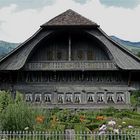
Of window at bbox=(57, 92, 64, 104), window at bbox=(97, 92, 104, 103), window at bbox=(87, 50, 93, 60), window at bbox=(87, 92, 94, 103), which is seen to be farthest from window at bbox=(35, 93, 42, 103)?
window at bbox=(87, 50, 93, 60)

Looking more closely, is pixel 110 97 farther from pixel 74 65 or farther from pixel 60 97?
pixel 60 97

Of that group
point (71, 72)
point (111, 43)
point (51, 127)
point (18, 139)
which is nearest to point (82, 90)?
point (71, 72)

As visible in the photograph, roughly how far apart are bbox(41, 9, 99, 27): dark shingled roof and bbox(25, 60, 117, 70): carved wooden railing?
3.18 m

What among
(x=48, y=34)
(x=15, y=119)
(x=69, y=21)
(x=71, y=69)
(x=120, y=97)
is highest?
(x=69, y=21)

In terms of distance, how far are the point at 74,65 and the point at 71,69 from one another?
0.46 metres

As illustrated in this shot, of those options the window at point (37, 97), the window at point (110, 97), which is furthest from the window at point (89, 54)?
the window at point (37, 97)

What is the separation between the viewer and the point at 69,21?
35469 millimetres

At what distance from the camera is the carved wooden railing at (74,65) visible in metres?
35.3

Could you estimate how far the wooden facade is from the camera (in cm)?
3506

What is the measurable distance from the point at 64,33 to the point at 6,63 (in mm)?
5535

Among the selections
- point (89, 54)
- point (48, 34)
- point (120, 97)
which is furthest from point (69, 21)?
point (120, 97)

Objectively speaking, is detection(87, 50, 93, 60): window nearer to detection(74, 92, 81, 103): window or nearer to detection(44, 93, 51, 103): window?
detection(74, 92, 81, 103): window

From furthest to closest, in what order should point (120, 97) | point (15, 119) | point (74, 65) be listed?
point (120, 97), point (74, 65), point (15, 119)

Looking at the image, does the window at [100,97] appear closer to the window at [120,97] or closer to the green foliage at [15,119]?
the window at [120,97]
